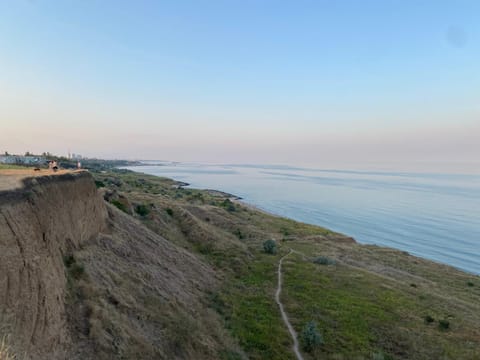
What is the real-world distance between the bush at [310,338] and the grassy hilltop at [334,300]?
25 centimetres

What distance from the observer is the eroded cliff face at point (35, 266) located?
9.69 meters

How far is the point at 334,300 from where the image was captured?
82.3 ft

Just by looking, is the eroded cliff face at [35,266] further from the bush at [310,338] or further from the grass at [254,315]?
the bush at [310,338]

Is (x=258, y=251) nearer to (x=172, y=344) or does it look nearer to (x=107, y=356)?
(x=172, y=344)

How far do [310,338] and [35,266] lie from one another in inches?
577

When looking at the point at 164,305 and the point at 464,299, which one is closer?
the point at 164,305

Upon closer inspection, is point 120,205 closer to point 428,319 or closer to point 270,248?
point 270,248

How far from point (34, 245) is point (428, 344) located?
22.2 m

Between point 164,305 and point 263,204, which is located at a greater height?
point 164,305

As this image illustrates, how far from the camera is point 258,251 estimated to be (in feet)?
132

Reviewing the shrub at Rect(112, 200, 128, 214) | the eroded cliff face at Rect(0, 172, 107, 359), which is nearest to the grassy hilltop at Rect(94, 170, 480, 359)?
the shrub at Rect(112, 200, 128, 214)

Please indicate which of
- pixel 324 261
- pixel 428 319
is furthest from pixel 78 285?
pixel 324 261

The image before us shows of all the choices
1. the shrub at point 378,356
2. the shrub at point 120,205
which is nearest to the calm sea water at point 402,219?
the shrub at point 378,356

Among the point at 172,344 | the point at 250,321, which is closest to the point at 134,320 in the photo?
the point at 172,344
